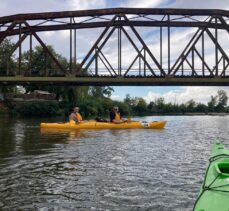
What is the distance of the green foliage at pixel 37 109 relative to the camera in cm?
7281

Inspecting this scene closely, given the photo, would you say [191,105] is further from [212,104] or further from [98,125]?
[98,125]

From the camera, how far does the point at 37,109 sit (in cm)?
7325

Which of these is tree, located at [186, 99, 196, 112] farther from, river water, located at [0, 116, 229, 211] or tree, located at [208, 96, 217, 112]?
river water, located at [0, 116, 229, 211]

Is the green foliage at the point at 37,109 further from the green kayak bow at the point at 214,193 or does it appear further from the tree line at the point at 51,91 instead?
the green kayak bow at the point at 214,193

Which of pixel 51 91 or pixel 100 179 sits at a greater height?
pixel 51 91

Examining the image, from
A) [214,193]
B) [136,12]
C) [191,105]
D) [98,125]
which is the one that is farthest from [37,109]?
[191,105]

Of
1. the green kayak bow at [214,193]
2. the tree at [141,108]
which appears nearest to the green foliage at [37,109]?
the tree at [141,108]

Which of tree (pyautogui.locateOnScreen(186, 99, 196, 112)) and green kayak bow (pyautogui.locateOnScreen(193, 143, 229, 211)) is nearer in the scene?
green kayak bow (pyautogui.locateOnScreen(193, 143, 229, 211))

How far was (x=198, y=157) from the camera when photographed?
1595 centimetres

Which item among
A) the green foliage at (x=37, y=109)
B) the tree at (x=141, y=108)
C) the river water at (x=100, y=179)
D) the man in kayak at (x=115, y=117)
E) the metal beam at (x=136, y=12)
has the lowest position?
the river water at (x=100, y=179)

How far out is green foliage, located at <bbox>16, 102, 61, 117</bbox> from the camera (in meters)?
72.8

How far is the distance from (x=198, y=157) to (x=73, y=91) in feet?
225

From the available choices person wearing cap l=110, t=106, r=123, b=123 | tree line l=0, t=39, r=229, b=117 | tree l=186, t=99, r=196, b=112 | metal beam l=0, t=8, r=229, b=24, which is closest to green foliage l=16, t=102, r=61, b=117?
tree line l=0, t=39, r=229, b=117

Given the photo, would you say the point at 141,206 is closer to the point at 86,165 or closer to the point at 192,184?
the point at 192,184
